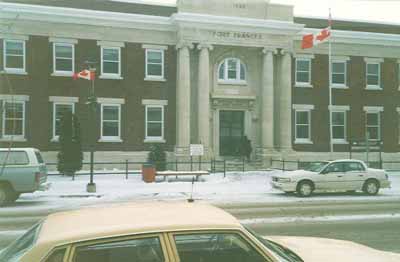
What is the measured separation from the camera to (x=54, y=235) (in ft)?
11.7

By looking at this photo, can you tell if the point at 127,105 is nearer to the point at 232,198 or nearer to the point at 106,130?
the point at 106,130

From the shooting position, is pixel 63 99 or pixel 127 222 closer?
pixel 127 222

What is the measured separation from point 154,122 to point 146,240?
28.1m

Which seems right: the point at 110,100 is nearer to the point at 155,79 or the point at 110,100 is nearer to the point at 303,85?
the point at 155,79

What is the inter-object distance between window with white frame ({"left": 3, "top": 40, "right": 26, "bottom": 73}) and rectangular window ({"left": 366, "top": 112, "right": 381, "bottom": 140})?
25880 mm

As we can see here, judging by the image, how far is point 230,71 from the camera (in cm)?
3266

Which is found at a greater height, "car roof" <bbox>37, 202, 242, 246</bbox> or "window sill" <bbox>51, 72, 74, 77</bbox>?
"window sill" <bbox>51, 72, 74, 77</bbox>

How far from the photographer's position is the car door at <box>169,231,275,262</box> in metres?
3.61

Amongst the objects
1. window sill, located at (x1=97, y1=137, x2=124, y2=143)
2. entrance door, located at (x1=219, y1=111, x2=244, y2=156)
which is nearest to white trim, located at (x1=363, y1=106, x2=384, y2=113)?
entrance door, located at (x1=219, y1=111, x2=244, y2=156)

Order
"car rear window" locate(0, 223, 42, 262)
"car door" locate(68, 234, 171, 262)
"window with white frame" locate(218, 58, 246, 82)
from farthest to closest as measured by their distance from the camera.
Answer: "window with white frame" locate(218, 58, 246, 82) → "car rear window" locate(0, 223, 42, 262) → "car door" locate(68, 234, 171, 262)

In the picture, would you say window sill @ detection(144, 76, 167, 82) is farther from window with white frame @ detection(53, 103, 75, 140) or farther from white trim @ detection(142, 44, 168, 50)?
window with white frame @ detection(53, 103, 75, 140)

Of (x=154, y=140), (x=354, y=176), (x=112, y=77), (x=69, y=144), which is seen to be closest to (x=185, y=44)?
(x=112, y=77)

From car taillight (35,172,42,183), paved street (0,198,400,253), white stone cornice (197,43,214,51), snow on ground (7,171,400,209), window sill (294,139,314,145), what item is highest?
white stone cornice (197,43,214,51)

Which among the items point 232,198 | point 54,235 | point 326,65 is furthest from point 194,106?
point 54,235
